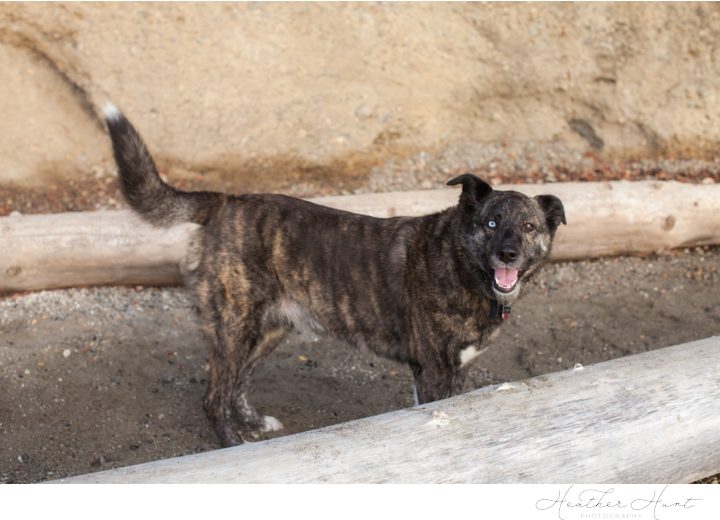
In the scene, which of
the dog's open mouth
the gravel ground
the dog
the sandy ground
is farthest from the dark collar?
the sandy ground

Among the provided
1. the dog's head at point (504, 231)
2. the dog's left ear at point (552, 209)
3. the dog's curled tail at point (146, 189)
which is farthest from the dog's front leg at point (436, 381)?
the dog's curled tail at point (146, 189)

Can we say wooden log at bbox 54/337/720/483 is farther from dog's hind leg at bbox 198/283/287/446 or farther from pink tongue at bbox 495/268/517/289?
dog's hind leg at bbox 198/283/287/446

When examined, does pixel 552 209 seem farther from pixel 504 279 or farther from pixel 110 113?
pixel 110 113

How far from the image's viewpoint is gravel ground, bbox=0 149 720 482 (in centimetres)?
513

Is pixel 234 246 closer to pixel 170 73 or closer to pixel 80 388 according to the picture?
pixel 80 388

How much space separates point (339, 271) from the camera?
4.94 m

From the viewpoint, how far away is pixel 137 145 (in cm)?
482

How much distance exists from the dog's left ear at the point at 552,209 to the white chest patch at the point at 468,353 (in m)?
0.78

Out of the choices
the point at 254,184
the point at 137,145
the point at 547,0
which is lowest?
the point at 254,184

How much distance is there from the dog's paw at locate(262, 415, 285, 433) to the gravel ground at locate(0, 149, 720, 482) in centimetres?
6

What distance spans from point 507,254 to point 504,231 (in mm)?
156

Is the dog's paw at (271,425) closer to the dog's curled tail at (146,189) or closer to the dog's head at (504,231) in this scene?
the dog's curled tail at (146,189)
